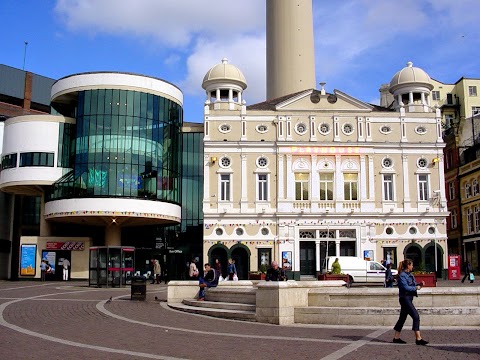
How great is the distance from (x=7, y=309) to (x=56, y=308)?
1.68 m

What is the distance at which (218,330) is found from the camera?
15852 millimetres

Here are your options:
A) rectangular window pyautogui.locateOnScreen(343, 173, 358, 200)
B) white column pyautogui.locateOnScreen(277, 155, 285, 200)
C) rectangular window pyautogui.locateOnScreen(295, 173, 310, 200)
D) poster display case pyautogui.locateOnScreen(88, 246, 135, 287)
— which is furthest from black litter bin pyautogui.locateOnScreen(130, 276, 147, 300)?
rectangular window pyautogui.locateOnScreen(343, 173, 358, 200)

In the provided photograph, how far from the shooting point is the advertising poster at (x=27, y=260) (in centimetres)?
4718

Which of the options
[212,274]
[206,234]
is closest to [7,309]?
[212,274]

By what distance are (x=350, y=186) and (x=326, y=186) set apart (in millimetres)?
1893

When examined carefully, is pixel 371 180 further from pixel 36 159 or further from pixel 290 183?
pixel 36 159

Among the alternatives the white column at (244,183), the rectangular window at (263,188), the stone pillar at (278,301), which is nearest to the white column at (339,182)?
the rectangular window at (263,188)

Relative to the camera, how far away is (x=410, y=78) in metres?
49.1

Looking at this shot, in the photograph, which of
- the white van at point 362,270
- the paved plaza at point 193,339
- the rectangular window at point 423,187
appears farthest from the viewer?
the rectangular window at point 423,187

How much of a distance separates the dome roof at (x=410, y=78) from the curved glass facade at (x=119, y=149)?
776 inches

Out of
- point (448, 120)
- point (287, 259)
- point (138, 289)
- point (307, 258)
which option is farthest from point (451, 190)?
point (138, 289)

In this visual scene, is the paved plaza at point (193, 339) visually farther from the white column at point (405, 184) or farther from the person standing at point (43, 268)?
the white column at point (405, 184)

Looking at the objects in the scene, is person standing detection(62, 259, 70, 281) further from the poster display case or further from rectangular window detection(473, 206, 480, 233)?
rectangular window detection(473, 206, 480, 233)

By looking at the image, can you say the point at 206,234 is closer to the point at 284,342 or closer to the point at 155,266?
the point at 155,266
